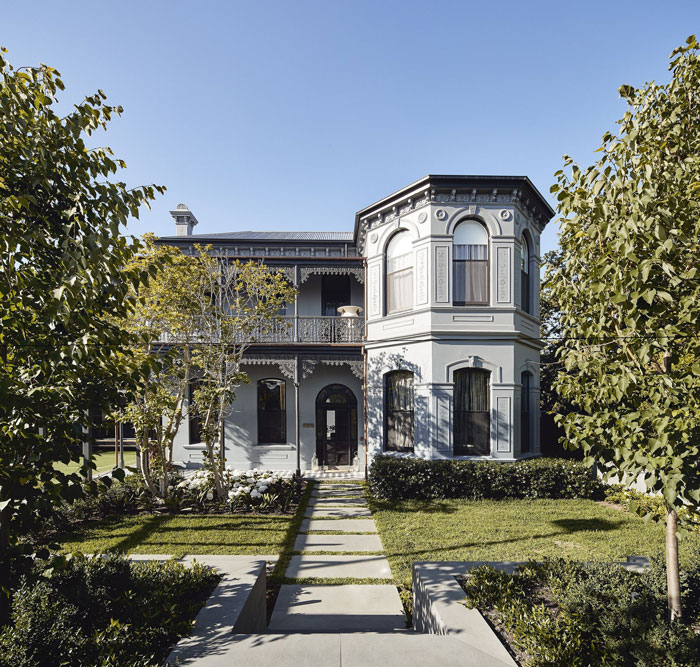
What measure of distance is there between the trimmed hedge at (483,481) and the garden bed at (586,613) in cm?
521

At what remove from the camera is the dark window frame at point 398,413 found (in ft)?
37.8

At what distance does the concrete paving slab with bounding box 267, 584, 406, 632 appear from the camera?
182 inches

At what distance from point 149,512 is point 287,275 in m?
7.72

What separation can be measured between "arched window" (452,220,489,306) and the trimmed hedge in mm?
4217

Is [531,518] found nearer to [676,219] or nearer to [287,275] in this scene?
Result: [676,219]

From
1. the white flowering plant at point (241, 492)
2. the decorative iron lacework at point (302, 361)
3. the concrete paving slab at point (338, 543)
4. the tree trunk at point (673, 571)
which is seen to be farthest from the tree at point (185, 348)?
the tree trunk at point (673, 571)

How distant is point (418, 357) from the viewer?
36.7ft

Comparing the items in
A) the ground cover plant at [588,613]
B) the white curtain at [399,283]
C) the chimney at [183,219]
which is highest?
the chimney at [183,219]

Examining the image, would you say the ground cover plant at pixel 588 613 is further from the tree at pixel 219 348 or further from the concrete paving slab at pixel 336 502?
the tree at pixel 219 348

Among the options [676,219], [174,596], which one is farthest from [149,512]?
[676,219]

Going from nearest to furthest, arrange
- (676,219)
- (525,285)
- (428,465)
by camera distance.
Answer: (676,219) → (428,465) → (525,285)

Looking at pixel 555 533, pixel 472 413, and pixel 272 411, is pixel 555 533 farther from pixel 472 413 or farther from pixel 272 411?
pixel 272 411

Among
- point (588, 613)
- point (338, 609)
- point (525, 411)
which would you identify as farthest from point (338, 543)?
point (525, 411)

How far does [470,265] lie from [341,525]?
7.11m
